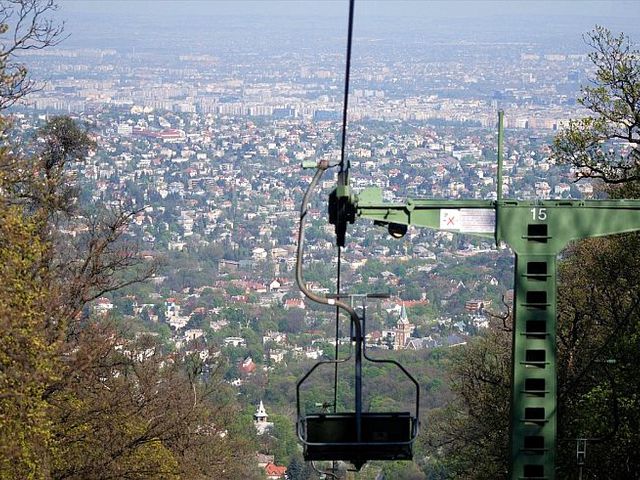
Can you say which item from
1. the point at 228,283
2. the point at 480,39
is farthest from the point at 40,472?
the point at 480,39

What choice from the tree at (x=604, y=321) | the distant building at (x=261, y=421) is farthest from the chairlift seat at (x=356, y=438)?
the distant building at (x=261, y=421)

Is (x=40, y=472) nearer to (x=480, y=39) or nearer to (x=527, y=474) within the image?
(x=527, y=474)

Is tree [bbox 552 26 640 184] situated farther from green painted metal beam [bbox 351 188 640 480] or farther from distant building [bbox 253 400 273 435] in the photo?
distant building [bbox 253 400 273 435]

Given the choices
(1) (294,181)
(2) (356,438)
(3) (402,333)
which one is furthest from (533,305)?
(1) (294,181)

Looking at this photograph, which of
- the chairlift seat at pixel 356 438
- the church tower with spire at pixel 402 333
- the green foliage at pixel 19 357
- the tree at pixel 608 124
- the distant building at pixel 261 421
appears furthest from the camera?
the church tower with spire at pixel 402 333

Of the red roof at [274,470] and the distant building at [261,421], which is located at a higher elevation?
the red roof at [274,470]

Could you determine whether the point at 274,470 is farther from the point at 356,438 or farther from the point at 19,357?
the point at 356,438

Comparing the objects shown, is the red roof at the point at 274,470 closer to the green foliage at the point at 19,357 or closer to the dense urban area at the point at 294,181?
the dense urban area at the point at 294,181

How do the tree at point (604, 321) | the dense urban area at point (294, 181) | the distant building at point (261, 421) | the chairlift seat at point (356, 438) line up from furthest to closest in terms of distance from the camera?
the dense urban area at point (294, 181) < the distant building at point (261, 421) < the tree at point (604, 321) < the chairlift seat at point (356, 438)
